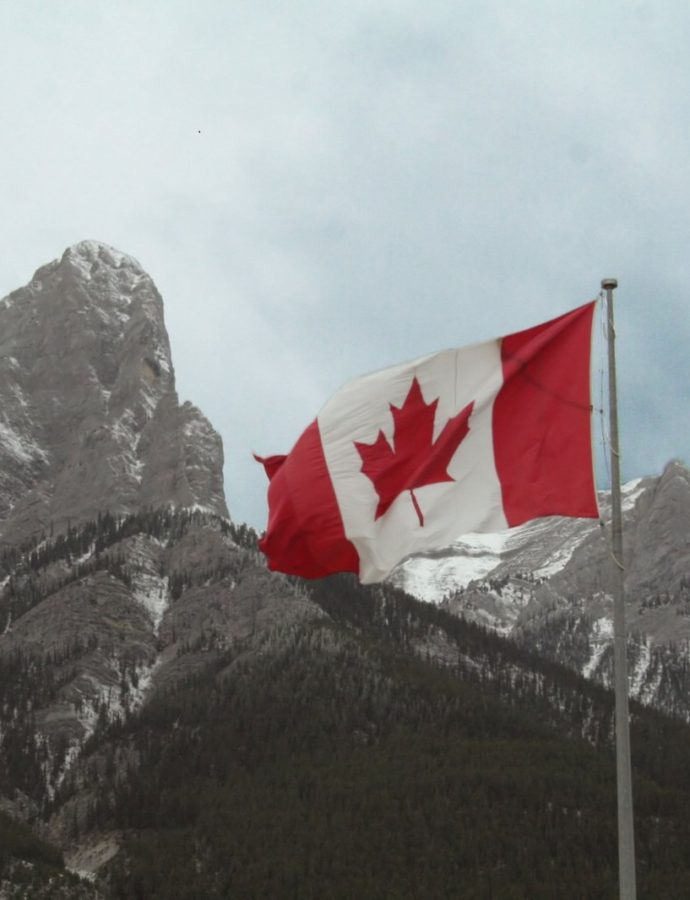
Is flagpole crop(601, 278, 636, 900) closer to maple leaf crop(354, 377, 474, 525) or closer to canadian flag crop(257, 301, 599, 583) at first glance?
canadian flag crop(257, 301, 599, 583)

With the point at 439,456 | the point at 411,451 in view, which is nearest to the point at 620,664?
the point at 439,456

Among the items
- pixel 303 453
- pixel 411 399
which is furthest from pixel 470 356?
pixel 303 453

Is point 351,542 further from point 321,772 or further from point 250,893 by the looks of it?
point 321,772

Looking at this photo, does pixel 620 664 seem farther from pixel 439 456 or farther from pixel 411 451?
pixel 411 451

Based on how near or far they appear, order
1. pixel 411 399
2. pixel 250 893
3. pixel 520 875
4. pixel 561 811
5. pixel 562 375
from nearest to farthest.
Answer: pixel 562 375 → pixel 411 399 → pixel 250 893 → pixel 520 875 → pixel 561 811

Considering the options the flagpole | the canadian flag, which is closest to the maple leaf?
the canadian flag

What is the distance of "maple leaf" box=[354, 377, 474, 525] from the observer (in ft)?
92.6

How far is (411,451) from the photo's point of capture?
28609 mm

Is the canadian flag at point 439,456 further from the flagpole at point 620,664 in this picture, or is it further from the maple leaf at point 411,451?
the flagpole at point 620,664

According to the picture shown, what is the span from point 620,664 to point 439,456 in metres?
6.43

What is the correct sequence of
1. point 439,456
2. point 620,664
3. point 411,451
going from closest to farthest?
1. point 620,664
2. point 439,456
3. point 411,451

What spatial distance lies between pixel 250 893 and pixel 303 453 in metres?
140

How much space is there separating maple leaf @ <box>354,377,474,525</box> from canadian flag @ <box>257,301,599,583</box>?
20mm

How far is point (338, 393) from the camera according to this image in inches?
1163
